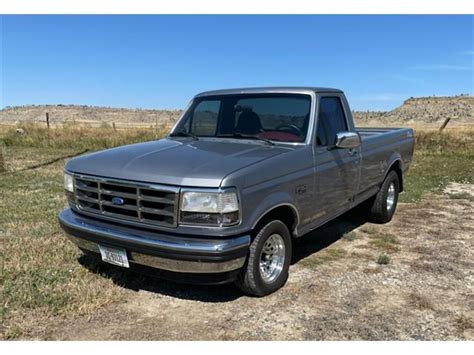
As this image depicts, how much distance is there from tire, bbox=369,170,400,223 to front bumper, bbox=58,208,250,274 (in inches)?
145

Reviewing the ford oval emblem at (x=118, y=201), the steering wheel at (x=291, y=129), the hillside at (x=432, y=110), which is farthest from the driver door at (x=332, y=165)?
the hillside at (x=432, y=110)

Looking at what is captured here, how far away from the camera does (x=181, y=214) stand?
3.44 meters

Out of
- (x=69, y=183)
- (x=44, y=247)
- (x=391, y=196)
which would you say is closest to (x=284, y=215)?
(x=69, y=183)

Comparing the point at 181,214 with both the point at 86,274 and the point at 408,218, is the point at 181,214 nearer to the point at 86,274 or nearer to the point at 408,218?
the point at 86,274

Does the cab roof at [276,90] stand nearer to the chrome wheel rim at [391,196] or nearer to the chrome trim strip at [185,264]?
the chrome trim strip at [185,264]

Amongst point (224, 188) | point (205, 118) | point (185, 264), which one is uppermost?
point (205, 118)

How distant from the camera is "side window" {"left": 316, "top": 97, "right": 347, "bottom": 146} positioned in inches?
189

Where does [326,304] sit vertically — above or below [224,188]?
below

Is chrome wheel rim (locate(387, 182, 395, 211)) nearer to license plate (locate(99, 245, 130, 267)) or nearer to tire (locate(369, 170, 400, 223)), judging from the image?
tire (locate(369, 170, 400, 223))

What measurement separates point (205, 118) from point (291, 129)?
110 cm

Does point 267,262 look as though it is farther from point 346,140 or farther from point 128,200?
point 346,140

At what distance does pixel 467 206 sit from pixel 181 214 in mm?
6634

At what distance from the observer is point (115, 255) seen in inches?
149

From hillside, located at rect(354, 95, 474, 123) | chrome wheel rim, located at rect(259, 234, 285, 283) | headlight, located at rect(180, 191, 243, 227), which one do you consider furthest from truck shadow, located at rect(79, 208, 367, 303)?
hillside, located at rect(354, 95, 474, 123)
